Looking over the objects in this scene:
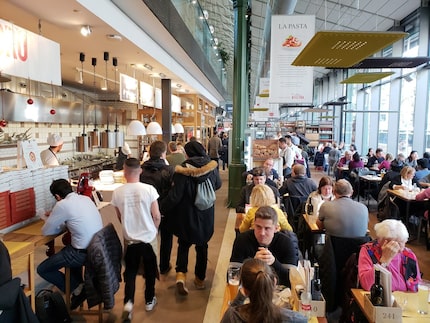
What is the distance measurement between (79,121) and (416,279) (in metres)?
9.75

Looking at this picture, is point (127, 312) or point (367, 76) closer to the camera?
point (127, 312)

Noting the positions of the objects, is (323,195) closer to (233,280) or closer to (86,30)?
(233,280)

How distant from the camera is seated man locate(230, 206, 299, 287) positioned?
2.69 m

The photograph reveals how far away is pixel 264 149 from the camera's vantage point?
8.16 metres

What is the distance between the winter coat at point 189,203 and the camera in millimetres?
4020

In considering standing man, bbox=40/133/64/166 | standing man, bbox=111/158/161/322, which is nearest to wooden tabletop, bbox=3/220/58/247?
standing man, bbox=111/158/161/322

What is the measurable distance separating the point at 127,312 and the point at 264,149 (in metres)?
5.43

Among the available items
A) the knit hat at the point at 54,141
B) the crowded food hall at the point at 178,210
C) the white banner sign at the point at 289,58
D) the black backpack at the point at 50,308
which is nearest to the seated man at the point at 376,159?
the crowded food hall at the point at 178,210

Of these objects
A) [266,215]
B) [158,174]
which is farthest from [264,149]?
[266,215]

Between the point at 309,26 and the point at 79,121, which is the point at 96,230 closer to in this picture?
the point at 309,26

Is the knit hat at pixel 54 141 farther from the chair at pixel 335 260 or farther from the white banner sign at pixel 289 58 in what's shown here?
the chair at pixel 335 260

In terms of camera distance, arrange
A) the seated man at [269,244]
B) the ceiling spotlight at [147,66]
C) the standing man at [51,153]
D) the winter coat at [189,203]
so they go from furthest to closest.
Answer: the ceiling spotlight at [147,66], the standing man at [51,153], the winter coat at [189,203], the seated man at [269,244]

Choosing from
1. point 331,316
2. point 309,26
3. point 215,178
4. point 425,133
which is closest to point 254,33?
point 425,133

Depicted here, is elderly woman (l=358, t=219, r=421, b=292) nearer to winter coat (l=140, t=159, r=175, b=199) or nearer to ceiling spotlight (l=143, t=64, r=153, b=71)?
winter coat (l=140, t=159, r=175, b=199)
